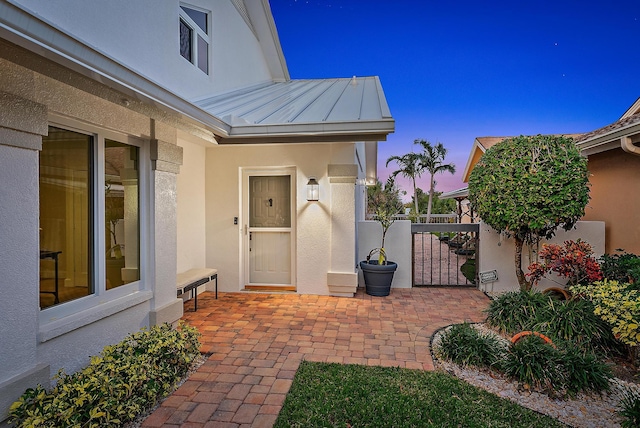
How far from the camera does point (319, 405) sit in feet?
9.94

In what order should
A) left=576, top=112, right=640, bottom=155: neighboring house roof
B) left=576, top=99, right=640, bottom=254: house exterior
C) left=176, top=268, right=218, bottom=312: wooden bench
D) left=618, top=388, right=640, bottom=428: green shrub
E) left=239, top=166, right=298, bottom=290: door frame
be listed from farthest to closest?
left=239, top=166, right=298, bottom=290: door frame
left=576, top=99, right=640, bottom=254: house exterior
left=576, top=112, right=640, bottom=155: neighboring house roof
left=176, top=268, right=218, bottom=312: wooden bench
left=618, top=388, right=640, bottom=428: green shrub

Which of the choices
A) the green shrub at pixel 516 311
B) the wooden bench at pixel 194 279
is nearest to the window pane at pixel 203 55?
the wooden bench at pixel 194 279

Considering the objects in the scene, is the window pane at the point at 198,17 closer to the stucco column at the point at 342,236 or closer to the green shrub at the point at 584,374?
the stucco column at the point at 342,236

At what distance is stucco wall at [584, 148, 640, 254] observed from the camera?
6695 mm

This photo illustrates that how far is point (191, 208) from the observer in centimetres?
670

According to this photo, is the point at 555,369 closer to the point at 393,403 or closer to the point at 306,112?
the point at 393,403

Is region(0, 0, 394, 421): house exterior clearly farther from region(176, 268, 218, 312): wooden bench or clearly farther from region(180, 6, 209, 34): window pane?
region(176, 268, 218, 312): wooden bench

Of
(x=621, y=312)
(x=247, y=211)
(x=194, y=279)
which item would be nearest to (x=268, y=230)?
(x=247, y=211)

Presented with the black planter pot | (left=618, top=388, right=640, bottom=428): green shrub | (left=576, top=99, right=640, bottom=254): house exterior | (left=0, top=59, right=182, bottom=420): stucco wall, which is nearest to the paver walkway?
the black planter pot

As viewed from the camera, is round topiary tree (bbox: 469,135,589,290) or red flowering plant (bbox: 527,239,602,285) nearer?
red flowering plant (bbox: 527,239,602,285)

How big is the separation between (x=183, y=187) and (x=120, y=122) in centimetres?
294

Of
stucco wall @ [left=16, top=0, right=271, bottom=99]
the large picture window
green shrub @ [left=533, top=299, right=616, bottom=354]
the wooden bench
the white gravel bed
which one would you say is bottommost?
the white gravel bed

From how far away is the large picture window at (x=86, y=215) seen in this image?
3020mm

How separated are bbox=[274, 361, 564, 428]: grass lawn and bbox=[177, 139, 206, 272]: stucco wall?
12.7ft
